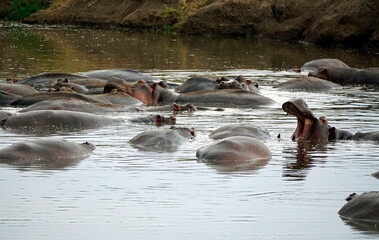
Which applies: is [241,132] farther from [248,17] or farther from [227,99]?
[248,17]

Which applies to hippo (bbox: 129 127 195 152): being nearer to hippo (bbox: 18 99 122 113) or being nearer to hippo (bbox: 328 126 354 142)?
A: hippo (bbox: 328 126 354 142)

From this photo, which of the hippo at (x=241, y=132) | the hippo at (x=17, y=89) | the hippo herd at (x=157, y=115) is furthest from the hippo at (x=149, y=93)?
the hippo at (x=241, y=132)

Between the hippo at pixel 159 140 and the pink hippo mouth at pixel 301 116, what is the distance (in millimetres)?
1044

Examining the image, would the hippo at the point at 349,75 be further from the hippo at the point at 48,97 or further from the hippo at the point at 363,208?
the hippo at the point at 363,208

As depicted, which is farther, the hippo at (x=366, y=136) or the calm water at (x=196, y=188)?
the hippo at (x=366, y=136)

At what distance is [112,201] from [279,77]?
34.7 feet

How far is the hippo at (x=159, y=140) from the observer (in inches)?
358

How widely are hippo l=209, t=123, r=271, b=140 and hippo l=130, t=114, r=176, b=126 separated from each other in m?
1.11

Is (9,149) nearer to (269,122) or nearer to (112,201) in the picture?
(112,201)

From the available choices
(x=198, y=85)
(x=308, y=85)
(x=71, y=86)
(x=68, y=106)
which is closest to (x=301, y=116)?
(x=68, y=106)

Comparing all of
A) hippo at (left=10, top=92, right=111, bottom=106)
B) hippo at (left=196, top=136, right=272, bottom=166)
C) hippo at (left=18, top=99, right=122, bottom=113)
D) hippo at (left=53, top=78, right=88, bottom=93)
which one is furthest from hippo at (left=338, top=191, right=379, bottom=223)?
hippo at (left=53, top=78, right=88, bottom=93)

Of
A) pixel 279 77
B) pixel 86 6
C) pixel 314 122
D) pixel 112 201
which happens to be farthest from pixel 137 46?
pixel 112 201

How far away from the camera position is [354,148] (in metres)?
9.30

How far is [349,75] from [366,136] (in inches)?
266
